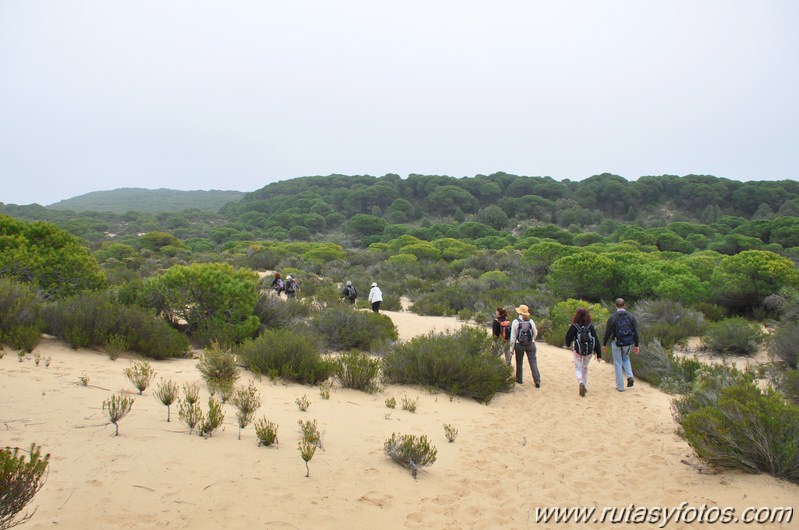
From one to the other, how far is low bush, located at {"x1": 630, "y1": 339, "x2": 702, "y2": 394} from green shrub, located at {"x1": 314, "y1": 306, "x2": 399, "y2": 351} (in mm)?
4990

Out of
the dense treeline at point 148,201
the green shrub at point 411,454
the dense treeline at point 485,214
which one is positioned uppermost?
the dense treeline at point 148,201

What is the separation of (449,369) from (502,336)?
175 centimetres

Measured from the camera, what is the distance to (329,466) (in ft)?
13.2

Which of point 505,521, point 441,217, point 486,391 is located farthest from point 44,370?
point 441,217

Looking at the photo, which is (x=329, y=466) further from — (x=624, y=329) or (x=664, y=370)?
(x=664, y=370)

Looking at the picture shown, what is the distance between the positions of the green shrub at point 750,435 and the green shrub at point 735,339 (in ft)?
21.4

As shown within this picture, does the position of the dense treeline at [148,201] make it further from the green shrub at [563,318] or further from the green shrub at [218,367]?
the green shrub at [218,367]

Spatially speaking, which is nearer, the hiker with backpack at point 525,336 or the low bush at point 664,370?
the low bush at point 664,370

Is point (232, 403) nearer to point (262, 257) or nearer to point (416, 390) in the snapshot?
point (416, 390)

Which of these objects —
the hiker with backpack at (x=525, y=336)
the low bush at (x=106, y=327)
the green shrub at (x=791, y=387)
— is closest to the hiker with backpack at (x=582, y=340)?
the hiker with backpack at (x=525, y=336)

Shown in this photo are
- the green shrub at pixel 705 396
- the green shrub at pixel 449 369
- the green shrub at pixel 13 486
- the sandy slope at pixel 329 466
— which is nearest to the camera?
the green shrub at pixel 13 486

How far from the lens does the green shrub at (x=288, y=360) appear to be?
267 inches

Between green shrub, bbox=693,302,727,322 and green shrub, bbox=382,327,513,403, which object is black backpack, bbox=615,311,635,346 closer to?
green shrub, bbox=382,327,513,403

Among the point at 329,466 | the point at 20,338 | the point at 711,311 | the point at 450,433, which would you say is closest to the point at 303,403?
the point at 329,466
